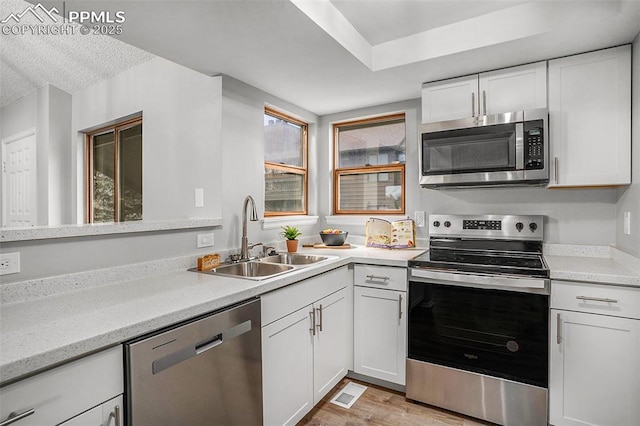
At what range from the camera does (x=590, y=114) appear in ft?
6.67

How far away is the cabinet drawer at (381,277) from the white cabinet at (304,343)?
0.08m

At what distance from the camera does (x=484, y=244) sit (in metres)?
2.54

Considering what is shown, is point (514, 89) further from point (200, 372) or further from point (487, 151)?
point (200, 372)

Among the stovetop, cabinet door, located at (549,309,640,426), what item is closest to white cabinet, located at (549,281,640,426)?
cabinet door, located at (549,309,640,426)

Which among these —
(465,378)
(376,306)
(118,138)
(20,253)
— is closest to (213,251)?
(20,253)

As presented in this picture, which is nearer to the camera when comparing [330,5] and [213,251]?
[330,5]

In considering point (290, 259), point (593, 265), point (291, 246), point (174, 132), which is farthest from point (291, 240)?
point (593, 265)

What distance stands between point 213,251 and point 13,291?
3.35 ft

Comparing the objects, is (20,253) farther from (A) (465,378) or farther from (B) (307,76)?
(A) (465,378)

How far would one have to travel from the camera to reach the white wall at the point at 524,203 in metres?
2.24

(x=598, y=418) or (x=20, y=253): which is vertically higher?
(x=20, y=253)

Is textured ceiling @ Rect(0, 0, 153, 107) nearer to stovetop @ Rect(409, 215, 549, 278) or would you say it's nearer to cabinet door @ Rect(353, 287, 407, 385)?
cabinet door @ Rect(353, 287, 407, 385)

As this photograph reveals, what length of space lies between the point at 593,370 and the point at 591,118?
4.64 ft

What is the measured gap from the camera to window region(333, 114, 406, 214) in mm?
3086
